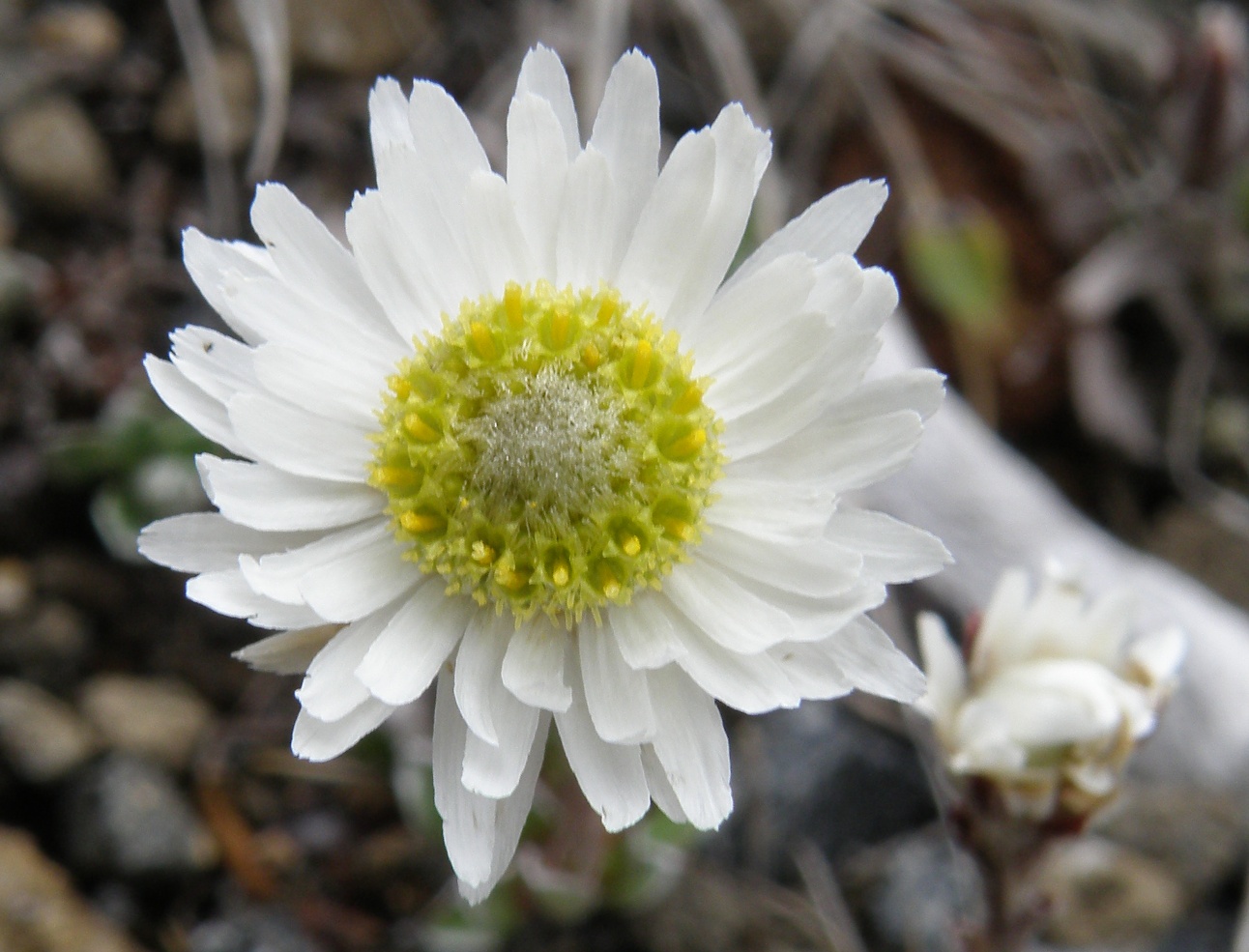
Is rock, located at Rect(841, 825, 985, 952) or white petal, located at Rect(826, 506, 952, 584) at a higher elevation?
white petal, located at Rect(826, 506, 952, 584)

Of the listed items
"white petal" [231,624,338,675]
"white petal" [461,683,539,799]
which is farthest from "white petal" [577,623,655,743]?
"white petal" [231,624,338,675]

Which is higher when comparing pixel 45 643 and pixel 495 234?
A: pixel 495 234

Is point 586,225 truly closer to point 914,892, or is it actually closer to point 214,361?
point 214,361

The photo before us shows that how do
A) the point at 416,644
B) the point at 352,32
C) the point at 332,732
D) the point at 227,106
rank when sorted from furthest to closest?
the point at 352,32
the point at 227,106
the point at 416,644
the point at 332,732

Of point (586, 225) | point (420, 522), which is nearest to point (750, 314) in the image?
point (586, 225)

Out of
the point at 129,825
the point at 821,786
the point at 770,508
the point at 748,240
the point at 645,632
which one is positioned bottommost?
the point at 821,786

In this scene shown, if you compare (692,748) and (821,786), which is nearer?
(692,748)

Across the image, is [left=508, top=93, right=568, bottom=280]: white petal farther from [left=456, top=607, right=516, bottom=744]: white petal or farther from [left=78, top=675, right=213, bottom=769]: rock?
[left=78, top=675, right=213, bottom=769]: rock
